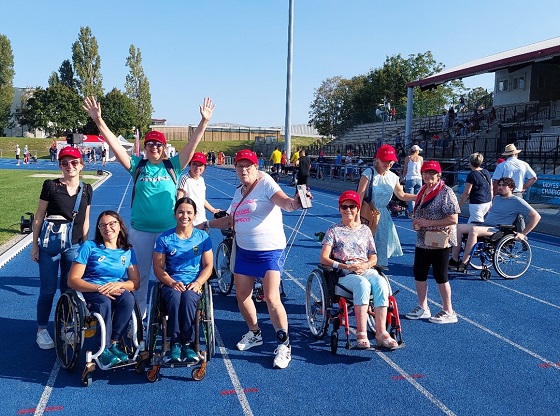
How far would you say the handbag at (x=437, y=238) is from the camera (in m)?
5.21

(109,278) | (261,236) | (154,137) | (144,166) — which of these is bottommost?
(109,278)

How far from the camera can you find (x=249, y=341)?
4605 millimetres

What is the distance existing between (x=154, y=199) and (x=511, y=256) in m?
5.38

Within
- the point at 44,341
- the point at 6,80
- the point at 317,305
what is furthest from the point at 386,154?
the point at 6,80

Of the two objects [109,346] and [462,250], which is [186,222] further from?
[462,250]

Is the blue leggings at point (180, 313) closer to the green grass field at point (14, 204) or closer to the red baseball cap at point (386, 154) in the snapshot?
the red baseball cap at point (386, 154)

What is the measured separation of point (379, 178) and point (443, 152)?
22288mm

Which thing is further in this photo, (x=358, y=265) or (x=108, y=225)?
(x=358, y=265)

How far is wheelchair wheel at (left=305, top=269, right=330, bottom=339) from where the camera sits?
15.2 ft

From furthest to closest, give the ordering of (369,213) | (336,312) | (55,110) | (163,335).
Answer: (55,110), (369,213), (336,312), (163,335)

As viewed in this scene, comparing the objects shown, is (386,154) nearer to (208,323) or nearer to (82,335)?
(208,323)

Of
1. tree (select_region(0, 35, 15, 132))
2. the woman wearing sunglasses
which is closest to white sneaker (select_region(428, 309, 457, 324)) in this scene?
the woman wearing sunglasses

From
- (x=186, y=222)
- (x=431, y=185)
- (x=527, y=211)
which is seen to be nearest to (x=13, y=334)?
(x=186, y=222)

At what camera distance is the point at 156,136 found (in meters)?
4.55
